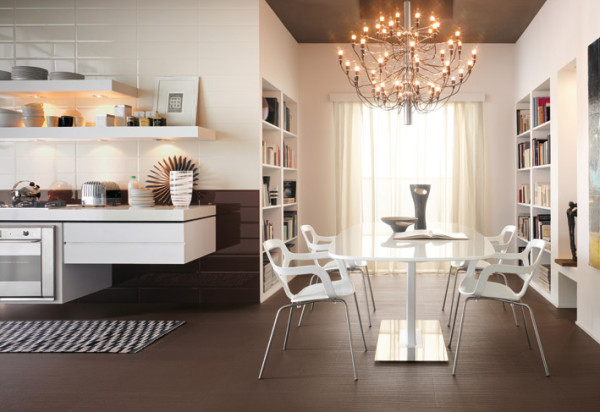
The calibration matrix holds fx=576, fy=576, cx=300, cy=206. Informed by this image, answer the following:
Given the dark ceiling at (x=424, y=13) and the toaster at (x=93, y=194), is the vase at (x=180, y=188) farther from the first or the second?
the dark ceiling at (x=424, y=13)

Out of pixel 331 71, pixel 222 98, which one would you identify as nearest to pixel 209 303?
pixel 222 98

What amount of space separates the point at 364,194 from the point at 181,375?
450cm

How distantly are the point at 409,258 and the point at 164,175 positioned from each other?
3.18 m

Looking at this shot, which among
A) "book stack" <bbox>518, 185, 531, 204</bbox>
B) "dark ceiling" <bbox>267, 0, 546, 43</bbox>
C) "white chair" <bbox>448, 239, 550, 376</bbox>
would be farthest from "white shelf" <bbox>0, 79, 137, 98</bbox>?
"book stack" <bbox>518, 185, 531, 204</bbox>

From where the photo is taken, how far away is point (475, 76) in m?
7.40

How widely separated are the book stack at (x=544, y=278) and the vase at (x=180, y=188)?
3.53m

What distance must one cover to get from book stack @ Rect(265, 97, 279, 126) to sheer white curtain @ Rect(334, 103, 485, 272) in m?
1.36

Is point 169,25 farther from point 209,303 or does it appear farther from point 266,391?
point 266,391

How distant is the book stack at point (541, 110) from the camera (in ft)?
19.4

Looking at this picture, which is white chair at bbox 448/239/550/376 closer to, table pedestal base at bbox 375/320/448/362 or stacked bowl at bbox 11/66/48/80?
table pedestal base at bbox 375/320/448/362

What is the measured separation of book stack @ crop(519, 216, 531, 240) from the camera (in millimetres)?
6720

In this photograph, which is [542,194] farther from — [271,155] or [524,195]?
[271,155]

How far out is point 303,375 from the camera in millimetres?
3379

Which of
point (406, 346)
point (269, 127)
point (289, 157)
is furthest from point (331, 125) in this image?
point (406, 346)
